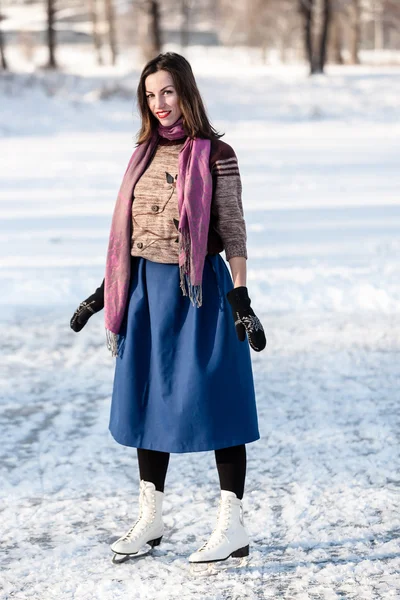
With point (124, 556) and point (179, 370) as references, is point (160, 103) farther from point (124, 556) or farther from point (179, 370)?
point (124, 556)

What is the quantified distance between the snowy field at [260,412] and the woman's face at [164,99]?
0.43m

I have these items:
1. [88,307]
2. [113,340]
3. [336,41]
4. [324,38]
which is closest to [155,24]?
[324,38]

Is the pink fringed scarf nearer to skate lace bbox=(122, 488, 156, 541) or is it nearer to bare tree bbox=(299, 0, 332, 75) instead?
skate lace bbox=(122, 488, 156, 541)

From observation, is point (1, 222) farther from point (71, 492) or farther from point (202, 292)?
point (202, 292)

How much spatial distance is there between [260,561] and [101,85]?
2537cm

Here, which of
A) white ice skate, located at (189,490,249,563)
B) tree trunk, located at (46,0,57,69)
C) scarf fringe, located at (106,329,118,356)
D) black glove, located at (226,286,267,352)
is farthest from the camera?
tree trunk, located at (46,0,57,69)

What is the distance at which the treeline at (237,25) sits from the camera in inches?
1353

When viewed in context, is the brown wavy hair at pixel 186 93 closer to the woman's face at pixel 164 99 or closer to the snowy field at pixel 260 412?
the woman's face at pixel 164 99

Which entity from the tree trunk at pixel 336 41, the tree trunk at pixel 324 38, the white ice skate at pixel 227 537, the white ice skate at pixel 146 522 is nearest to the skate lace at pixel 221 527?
the white ice skate at pixel 227 537

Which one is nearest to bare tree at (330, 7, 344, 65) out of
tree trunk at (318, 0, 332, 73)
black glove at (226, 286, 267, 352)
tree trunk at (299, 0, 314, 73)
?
tree trunk at (318, 0, 332, 73)

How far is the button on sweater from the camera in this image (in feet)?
11.0

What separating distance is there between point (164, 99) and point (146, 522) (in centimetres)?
143

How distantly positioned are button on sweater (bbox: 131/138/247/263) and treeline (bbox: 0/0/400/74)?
94.6ft

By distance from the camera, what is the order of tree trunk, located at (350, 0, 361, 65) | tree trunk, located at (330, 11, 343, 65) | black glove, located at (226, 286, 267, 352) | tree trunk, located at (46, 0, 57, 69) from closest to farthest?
black glove, located at (226, 286, 267, 352) → tree trunk, located at (46, 0, 57, 69) → tree trunk, located at (350, 0, 361, 65) → tree trunk, located at (330, 11, 343, 65)
